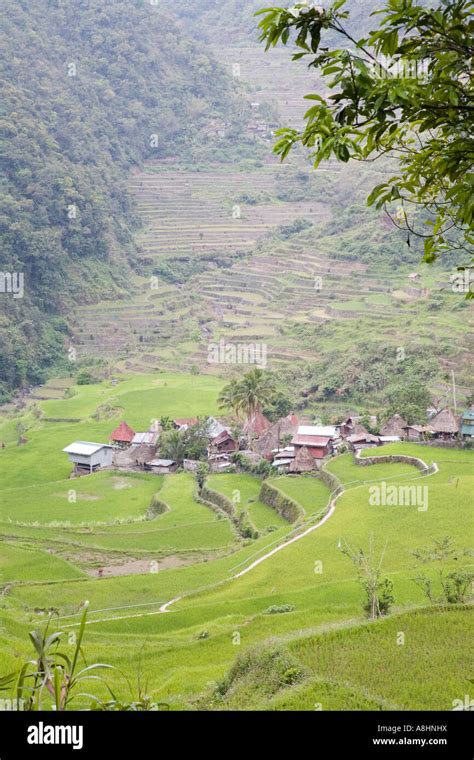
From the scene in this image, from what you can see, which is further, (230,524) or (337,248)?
(337,248)

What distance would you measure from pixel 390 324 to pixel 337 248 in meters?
15.7

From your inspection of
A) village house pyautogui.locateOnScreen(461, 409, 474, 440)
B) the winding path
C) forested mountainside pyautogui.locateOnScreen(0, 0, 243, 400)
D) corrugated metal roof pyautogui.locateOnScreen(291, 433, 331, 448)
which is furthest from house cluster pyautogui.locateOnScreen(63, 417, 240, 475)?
forested mountainside pyautogui.locateOnScreen(0, 0, 243, 400)

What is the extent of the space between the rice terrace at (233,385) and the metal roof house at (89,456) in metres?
0.11

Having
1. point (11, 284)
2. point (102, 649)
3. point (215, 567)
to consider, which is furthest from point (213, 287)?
point (102, 649)

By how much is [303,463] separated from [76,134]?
6052 cm

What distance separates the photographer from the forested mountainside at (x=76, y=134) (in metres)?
59.8

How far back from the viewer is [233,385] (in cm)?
3394

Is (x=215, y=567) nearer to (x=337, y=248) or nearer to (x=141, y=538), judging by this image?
(x=141, y=538)

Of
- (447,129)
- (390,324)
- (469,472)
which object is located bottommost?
(469,472)

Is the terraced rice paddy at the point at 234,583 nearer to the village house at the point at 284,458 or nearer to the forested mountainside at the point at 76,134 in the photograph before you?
the village house at the point at 284,458

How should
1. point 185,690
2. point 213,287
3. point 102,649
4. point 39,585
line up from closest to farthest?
1. point 185,690
2. point 102,649
3. point 39,585
4. point 213,287

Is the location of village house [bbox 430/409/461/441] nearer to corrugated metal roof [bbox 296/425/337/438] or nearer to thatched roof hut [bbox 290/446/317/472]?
corrugated metal roof [bbox 296/425/337/438]
